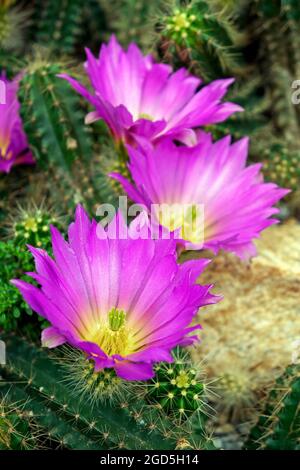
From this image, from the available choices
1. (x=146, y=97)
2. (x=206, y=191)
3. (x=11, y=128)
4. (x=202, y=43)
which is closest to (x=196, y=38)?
(x=202, y=43)

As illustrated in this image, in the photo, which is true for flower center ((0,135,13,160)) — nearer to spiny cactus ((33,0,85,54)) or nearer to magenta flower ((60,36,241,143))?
magenta flower ((60,36,241,143))

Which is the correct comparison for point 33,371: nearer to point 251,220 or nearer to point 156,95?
point 251,220

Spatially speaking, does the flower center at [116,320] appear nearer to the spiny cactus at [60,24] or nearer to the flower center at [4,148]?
the flower center at [4,148]

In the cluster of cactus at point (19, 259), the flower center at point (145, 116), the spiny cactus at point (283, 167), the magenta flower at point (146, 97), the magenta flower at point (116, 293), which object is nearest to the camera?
the magenta flower at point (116, 293)

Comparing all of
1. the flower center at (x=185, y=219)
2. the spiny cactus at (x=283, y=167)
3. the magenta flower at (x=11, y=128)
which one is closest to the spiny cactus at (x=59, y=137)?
the magenta flower at (x=11, y=128)

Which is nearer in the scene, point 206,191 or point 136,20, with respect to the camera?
point 206,191

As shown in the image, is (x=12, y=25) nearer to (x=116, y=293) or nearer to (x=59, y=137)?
(x=59, y=137)
